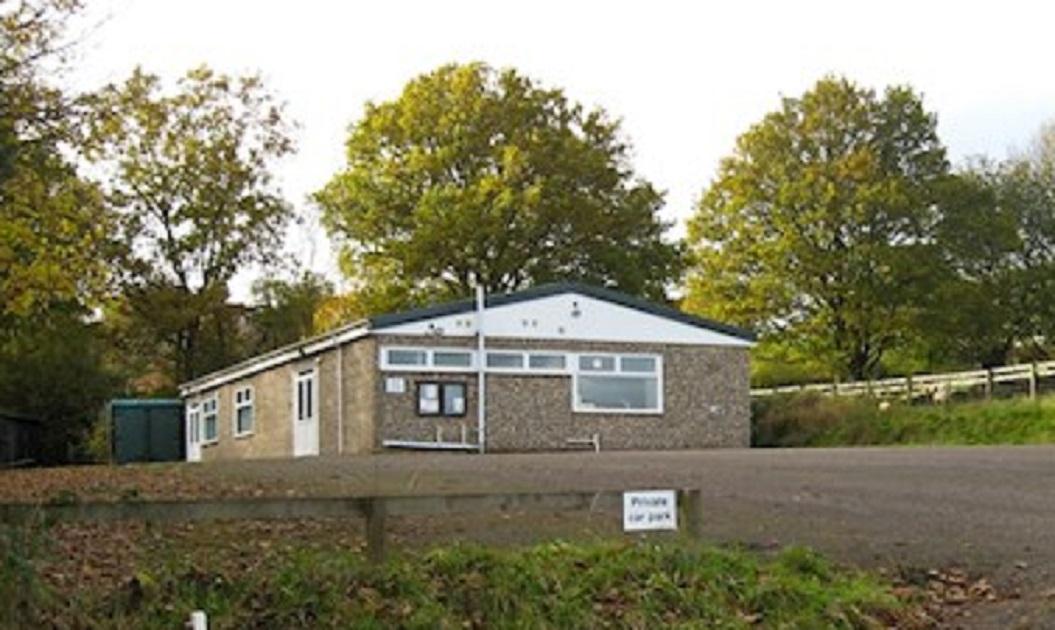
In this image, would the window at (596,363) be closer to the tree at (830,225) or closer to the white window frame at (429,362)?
the white window frame at (429,362)

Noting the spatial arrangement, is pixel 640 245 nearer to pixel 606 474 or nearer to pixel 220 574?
pixel 606 474

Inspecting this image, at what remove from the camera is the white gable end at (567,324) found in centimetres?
3356

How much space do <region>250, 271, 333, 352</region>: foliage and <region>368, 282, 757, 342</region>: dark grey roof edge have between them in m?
15.5

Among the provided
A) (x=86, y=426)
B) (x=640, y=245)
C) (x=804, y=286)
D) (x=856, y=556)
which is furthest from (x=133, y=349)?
(x=856, y=556)

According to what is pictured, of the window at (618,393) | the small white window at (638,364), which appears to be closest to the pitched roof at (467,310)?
the small white window at (638,364)

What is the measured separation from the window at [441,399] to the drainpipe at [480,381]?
0.36 meters

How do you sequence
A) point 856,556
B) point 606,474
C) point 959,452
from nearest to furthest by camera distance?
point 856,556 < point 606,474 < point 959,452

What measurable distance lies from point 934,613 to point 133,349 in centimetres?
4258

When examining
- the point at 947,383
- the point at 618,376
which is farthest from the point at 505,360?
the point at 947,383

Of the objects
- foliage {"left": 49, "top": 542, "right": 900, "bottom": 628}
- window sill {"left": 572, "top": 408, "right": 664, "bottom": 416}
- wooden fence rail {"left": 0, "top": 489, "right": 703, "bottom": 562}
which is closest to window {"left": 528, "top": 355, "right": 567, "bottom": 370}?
window sill {"left": 572, "top": 408, "right": 664, "bottom": 416}

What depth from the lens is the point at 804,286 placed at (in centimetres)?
4741

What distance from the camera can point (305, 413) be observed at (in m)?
36.6

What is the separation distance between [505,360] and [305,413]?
5.70 metres

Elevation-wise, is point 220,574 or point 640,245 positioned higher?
point 640,245
